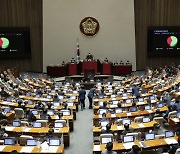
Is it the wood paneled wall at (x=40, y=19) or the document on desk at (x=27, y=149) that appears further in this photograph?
the wood paneled wall at (x=40, y=19)

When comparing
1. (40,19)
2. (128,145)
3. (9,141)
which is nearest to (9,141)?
(9,141)

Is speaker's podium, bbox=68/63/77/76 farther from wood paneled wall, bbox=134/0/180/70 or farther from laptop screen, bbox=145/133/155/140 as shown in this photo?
laptop screen, bbox=145/133/155/140

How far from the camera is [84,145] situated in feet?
43.1

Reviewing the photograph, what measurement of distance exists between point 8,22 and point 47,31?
4165 mm

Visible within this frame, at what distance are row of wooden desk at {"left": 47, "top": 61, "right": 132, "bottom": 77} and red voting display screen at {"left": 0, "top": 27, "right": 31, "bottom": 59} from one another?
3461 mm

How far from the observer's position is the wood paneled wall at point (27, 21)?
32.1 meters

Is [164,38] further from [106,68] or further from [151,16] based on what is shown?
[106,68]

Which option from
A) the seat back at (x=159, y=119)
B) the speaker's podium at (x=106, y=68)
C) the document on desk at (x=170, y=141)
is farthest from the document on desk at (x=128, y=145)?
the speaker's podium at (x=106, y=68)

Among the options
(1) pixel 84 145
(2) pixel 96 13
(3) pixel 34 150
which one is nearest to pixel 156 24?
(2) pixel 96 13

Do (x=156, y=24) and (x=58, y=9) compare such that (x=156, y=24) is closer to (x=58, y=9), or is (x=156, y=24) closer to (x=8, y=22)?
(x=58, y=9)

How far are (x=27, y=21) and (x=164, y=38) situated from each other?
47.5 feet

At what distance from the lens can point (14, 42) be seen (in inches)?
1236

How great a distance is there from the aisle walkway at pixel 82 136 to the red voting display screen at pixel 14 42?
612 inches

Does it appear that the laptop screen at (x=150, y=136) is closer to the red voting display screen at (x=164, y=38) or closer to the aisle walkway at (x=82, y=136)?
the aisle walkway at (x=82, y=136)
